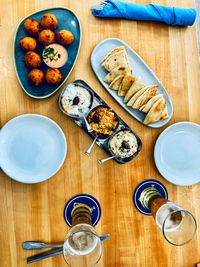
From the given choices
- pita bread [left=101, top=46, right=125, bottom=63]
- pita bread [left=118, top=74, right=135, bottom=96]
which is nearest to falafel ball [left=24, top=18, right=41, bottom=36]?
pita bread [left=101, top=46, right=125, bottom=63]

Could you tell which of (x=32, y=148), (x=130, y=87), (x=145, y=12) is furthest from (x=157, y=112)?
(x=32, y=148)

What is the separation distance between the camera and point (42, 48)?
63.2 inches

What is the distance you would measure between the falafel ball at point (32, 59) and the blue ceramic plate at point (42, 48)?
2 centimetres

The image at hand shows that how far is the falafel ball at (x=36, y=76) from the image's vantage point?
5.13ft

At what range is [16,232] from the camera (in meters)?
1.61

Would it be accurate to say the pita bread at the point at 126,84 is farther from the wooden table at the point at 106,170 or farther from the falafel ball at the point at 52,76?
the falafel ball at the point at 52,76

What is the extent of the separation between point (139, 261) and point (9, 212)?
1.88 ft

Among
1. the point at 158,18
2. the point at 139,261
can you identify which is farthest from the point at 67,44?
the point at 139,261

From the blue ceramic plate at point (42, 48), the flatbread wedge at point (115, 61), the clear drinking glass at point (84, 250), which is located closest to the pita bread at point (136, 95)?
the flatbread wedge at point (115, 61)

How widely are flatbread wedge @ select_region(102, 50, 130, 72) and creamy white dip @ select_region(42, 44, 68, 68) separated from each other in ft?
0.54

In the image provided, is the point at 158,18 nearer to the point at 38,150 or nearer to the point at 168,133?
Result: the point at 168,133

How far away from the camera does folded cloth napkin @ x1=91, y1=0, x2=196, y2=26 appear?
5.33 ft

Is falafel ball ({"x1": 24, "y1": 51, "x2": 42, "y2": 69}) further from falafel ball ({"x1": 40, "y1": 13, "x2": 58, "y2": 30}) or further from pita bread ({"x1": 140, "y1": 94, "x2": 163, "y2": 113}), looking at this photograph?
pita bread ({"x1": 140, "y1": 94, "x2": 163, "y2": 113})

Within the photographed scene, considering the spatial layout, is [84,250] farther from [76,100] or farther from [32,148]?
[76,100]
